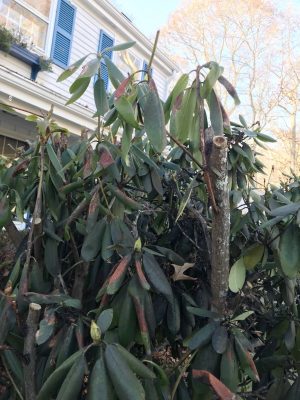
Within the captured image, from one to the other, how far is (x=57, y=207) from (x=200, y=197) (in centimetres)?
69

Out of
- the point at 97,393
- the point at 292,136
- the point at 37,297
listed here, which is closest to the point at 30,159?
the point at 37,297

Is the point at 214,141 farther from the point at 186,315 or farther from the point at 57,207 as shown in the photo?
the point at 57,207

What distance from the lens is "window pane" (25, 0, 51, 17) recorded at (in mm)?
9131

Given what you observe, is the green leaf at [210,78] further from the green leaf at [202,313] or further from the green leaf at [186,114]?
the green leaf at [202,313]

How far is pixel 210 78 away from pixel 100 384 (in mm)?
923

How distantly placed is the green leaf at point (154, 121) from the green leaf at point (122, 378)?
60 cm

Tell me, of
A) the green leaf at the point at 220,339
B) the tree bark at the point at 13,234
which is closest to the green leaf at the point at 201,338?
the green leaf at the point at 220,339

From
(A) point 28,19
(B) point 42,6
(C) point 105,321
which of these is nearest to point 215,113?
(C) point 105,321

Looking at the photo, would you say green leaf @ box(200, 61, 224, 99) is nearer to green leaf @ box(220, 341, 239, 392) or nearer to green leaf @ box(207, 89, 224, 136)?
green leaf @ box(207, 89, 224, 136)

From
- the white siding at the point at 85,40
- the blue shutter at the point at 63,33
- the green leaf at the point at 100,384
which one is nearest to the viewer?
the green leaf at the point at 100,384

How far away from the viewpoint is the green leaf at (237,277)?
1571mm

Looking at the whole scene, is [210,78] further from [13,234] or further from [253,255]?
[13,234]

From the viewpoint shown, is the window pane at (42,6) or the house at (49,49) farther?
the window pane at (42,6)

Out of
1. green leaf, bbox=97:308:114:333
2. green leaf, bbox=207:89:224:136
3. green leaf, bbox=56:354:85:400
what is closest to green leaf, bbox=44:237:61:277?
green leaf, bbox=97:308:114:333
